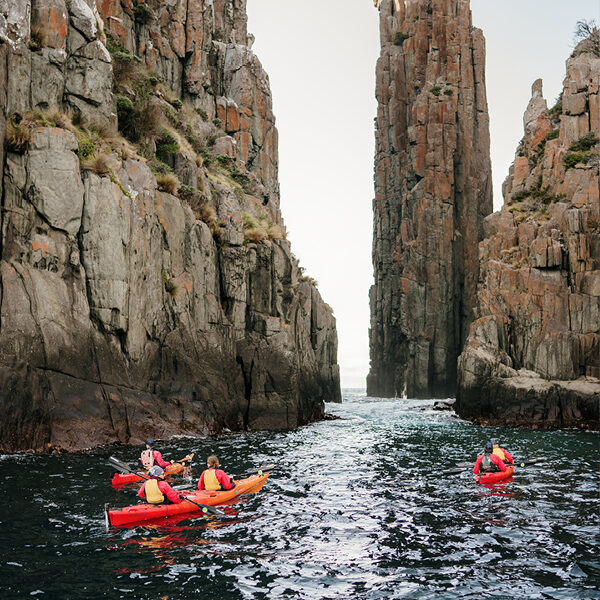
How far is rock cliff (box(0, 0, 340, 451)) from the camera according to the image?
2275 centimetres

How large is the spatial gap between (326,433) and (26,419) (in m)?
17.2

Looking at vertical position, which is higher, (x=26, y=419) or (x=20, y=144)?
(x=20, y=144)

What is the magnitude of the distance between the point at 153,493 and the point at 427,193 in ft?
243

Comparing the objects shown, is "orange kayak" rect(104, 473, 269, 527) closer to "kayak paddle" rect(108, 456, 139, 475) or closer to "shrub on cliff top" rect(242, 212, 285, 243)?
"kayak paddle" rect(108, 456, 139, 475)

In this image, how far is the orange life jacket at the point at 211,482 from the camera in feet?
53.6

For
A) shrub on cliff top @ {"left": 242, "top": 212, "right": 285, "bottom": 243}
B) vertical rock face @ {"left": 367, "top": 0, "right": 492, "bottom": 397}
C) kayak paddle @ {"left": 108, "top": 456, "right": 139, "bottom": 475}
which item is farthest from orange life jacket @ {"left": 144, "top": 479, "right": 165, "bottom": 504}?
vertical rock face @ {"left": 367, "top": 0, "right": 492, "bottom": 397}

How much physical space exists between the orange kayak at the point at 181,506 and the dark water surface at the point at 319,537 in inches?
12.2

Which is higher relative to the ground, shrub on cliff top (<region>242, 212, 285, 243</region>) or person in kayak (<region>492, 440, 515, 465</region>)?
shrub on cliff top (<region>242, 212, 285, 243</region>)

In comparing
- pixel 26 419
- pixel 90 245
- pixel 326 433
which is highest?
pixel 90 245

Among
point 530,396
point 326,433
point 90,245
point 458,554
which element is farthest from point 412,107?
point 458,554

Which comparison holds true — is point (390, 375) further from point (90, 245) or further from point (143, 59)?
point (90, 245)

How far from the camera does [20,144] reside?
2384 cm

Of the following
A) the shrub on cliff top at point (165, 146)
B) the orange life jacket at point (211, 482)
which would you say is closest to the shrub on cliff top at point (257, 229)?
the shrub on cliff top at point (165, 146)

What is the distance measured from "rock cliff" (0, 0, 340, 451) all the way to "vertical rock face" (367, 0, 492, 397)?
3928 cm
